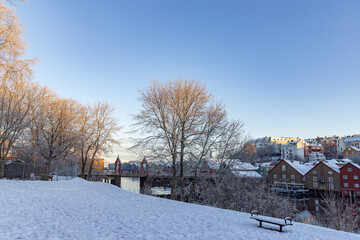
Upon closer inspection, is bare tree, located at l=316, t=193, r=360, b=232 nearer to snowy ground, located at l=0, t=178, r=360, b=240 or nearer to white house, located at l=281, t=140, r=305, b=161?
snowy ground, located at l=0, t=178, r=360, b=240

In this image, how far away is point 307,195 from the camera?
55969 millimetres

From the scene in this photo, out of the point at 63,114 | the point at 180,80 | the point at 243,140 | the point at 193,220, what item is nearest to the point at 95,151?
the point at 63,114

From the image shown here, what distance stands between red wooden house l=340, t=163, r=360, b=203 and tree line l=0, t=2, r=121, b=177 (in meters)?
52.5

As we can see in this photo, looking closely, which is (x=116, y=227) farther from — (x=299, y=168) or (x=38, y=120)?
(x=299, y=168)

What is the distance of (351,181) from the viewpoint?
51.7 metres

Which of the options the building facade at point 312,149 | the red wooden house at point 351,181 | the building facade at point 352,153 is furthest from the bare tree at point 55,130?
the building facade at point 312,149

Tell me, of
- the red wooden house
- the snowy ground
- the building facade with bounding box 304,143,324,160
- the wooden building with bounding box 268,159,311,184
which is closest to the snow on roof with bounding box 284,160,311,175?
the wooden building with bounding box 268,159,311,184

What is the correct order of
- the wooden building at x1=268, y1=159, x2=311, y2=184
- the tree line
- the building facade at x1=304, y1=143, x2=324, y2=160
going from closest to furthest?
the tree line < the wooden building at x1=268, y1=159, x2=311, y2=184 < the building facade at x1=304, y1=143, x2=324, y2=160

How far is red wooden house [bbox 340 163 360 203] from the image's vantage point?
5071cm

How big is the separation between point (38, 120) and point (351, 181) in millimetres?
63726

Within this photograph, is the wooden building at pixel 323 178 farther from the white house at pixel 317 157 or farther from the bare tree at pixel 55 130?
the bare tree at pixel 55 130

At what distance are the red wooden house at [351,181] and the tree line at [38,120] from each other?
172 ft

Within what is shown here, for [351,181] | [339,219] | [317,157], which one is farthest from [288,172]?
[317,157]

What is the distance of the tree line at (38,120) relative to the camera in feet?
46.1
